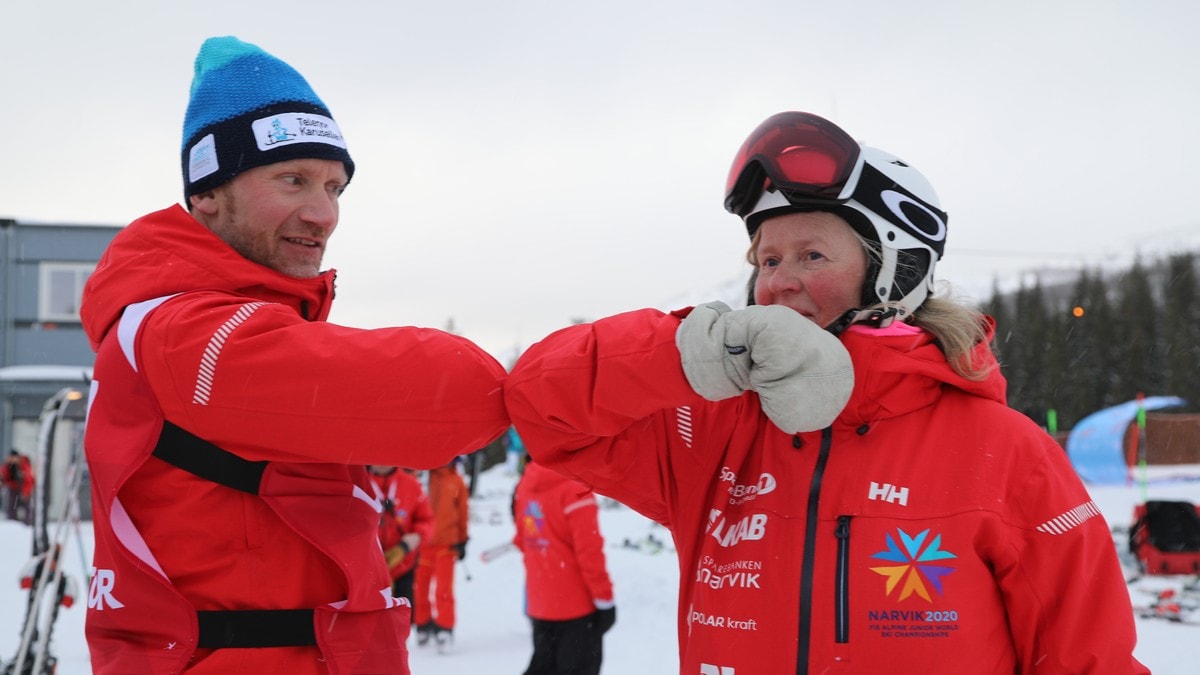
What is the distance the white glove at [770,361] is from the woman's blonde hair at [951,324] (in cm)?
53

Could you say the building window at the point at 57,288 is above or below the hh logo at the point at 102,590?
above

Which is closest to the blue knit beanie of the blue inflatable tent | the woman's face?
the woman's face

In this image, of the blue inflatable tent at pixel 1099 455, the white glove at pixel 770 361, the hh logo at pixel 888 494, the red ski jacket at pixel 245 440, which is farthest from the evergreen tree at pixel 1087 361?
the red ski jacket at pixel 245 440

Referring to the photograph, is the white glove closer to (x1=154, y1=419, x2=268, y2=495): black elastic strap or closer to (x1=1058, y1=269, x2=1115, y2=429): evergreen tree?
(x1=154, y1=419, x2=268, y2=495): black elastic strap

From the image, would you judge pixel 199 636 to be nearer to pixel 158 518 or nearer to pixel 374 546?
pixel 158 518

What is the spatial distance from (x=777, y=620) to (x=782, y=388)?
1.92 ft

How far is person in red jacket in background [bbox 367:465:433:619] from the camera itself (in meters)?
8.72

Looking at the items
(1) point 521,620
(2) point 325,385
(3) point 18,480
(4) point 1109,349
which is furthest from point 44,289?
(4) point 1109,349

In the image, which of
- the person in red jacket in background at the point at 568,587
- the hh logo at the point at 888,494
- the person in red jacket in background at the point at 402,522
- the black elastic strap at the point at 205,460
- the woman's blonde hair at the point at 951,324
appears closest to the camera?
the black elastic strap at the point at 205,460

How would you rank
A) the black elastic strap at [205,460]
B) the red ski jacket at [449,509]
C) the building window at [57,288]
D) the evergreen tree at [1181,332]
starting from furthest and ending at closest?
1. the evergreen tree at [1181,332]
2. the building window at [57,288]
3. the red ski jacket at [449,509]
4. the black elastic strap at [205,460]

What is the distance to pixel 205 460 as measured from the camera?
189cm

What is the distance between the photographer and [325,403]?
5.55ft

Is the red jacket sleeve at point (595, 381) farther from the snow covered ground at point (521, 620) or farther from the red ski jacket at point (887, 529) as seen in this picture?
the snow covered ground at point (521, 620)

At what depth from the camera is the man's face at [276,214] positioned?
7.11 ft
